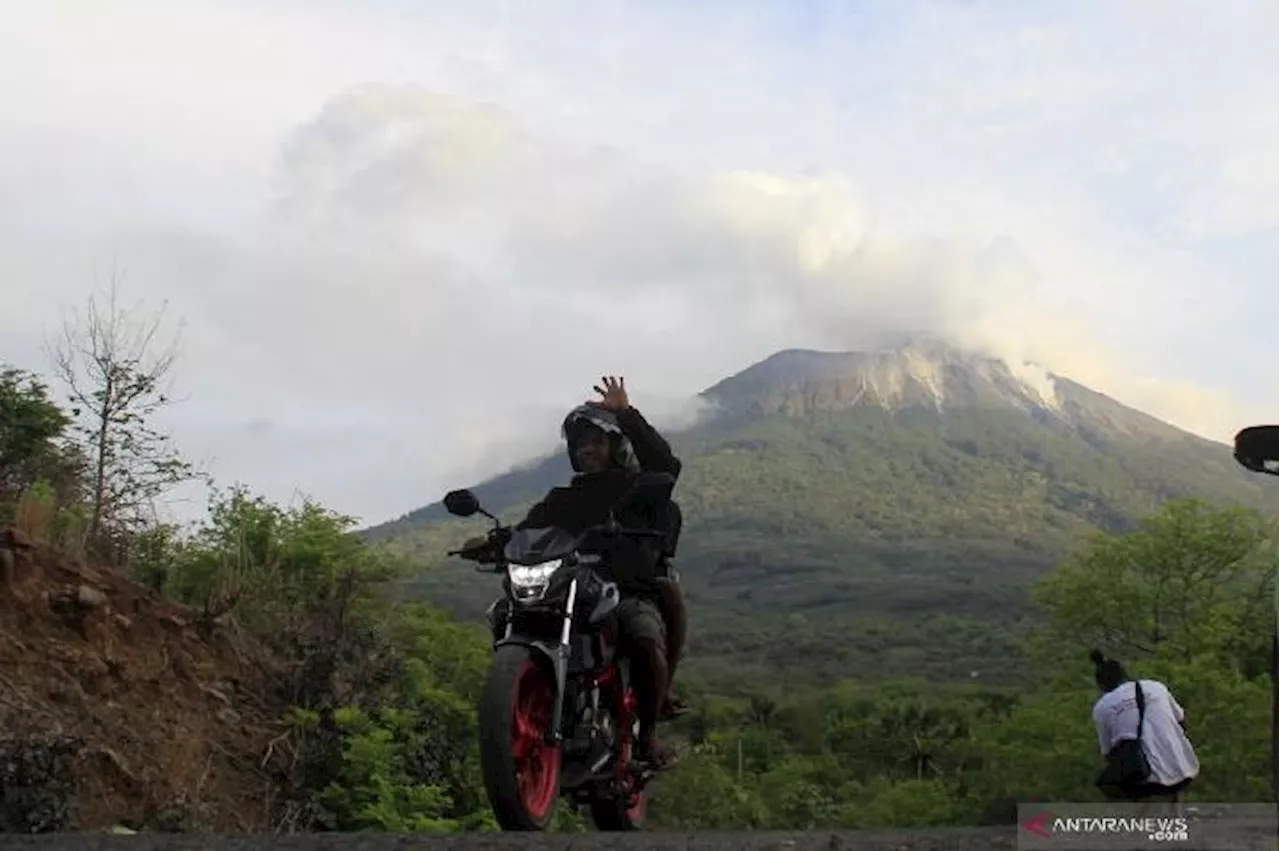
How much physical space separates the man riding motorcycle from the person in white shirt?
219 cm

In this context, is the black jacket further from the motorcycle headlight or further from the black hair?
the black hair

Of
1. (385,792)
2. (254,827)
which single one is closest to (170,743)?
(254,827)

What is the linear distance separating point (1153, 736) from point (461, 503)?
3498 millimetres

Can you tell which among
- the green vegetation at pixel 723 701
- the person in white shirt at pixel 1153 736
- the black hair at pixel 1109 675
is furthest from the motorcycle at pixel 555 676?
the black hair at pixel 1109 675

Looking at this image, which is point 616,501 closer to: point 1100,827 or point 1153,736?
point 1100,827

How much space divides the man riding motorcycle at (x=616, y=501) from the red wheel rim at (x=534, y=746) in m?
0.71

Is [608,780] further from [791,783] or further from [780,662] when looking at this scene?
[780,662]

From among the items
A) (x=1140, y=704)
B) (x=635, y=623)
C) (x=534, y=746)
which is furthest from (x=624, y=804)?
(x=1140, y=704)

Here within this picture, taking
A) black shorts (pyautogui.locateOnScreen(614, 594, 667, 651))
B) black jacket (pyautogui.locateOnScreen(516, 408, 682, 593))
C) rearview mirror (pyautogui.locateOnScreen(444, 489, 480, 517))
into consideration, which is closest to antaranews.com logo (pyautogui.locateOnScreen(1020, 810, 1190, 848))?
black shorts (pyautogui.locateOnScreen(614, 594, 667, 651))

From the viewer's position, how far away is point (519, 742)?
5.68 metres

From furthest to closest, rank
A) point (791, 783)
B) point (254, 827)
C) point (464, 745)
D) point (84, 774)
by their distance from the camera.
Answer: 1. point (791, 783)
2. point (464, 745)
3. point (254, 827)
4. point (84, 774)

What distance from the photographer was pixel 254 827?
7.04 meters

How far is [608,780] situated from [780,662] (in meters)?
169

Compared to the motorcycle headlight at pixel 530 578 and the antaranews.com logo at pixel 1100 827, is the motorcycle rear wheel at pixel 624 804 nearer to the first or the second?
the motorcycle headlight at pixel 530 578
